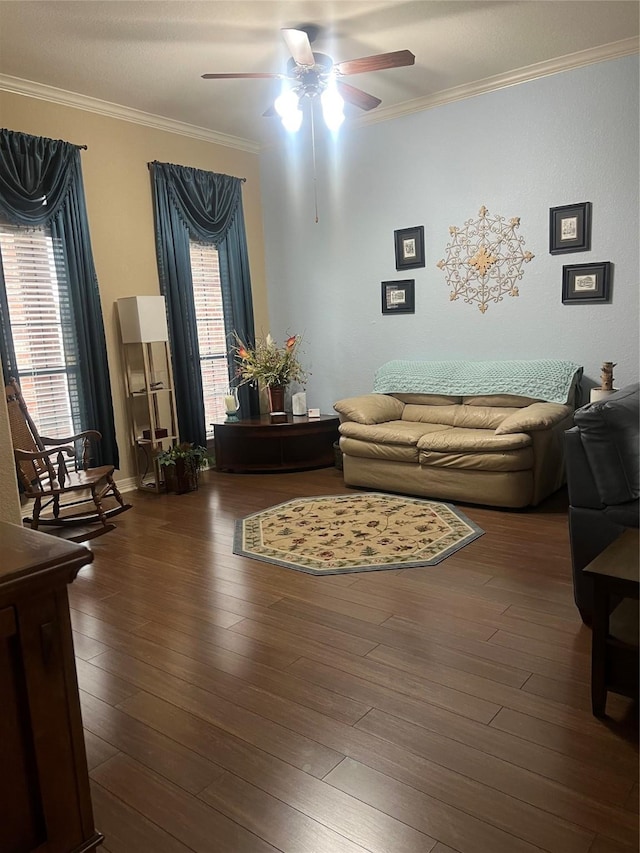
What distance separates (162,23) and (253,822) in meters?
3.98

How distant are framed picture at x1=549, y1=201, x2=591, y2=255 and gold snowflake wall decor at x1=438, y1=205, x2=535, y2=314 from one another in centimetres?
23

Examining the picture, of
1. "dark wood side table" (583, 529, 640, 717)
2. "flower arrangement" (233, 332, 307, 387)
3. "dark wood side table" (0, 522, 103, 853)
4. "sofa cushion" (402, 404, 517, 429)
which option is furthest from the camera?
"flower arrangement" (233, 332, 307, 387)

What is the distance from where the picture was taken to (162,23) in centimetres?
362

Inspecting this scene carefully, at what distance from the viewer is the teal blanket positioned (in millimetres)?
4574

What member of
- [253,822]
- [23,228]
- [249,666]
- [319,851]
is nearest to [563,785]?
[319,851]

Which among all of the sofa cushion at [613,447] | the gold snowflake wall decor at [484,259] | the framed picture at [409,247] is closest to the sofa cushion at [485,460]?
the gold snowflake wall decor at [484,259]

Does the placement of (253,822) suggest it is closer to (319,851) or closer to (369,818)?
(319,851)

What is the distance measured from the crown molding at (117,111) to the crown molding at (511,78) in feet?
4.14

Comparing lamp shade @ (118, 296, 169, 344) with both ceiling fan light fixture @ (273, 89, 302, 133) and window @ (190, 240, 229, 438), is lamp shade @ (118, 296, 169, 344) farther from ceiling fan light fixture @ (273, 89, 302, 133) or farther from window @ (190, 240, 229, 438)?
ceiling fan light fixture @ (273, 89, 302, 133)

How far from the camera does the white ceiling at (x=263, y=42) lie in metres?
3.56

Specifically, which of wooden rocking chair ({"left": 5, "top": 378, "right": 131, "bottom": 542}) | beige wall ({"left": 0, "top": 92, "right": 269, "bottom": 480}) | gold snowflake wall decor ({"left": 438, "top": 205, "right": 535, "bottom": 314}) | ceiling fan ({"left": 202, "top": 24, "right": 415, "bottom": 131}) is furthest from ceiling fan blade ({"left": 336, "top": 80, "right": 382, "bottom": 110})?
wooden rocking chair ({"left": 5, "top": 378, "right": 131, "bottom": 542})

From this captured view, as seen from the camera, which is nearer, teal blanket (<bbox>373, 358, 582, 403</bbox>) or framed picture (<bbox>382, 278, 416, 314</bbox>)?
teal blanket (<bbox>373, 358, 582, 403</bbox>)

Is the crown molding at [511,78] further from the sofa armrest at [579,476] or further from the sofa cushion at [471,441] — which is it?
the sofa armrest at [579,476]

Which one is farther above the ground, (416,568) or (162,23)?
(162,23)
